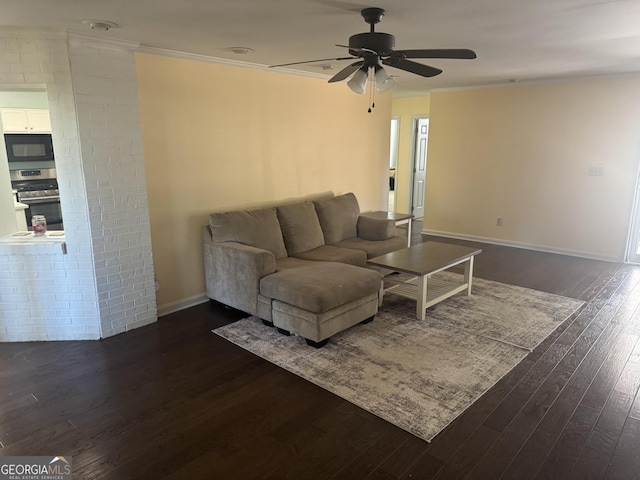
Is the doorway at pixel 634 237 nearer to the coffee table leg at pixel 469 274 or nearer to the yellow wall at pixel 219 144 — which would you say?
the coffee table leg at pixel 469 274

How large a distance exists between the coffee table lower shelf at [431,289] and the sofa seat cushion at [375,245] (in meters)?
0.33

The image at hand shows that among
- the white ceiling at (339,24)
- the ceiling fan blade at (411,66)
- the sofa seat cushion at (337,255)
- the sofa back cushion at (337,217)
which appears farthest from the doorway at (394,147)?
the ceiling fan blade at (411,66)

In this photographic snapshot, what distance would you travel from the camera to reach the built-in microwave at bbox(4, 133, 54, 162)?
4852mm

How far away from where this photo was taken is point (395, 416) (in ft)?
8.20

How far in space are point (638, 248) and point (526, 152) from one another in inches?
76.0

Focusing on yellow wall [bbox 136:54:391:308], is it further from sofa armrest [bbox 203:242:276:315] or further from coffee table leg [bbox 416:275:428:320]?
coffee table leg [bbox 416:275:428:320]

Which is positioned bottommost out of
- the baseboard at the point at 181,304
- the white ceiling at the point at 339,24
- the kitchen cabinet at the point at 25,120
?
the baseboard at the point at 181,304

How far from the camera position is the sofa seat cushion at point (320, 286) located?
3234 millimetres

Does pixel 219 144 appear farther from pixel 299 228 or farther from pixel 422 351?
pixel 422 351

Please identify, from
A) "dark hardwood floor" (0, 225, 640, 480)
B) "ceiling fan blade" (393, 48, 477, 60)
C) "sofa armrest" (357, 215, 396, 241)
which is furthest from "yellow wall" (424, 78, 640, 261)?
"ceiling fan blade" (393, 48, 477, 60)

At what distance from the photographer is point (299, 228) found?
458cm

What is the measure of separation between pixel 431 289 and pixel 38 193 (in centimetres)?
464

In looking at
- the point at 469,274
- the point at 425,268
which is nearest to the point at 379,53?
the point at 425,268

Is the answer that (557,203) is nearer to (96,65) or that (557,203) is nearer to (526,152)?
(526,152)
